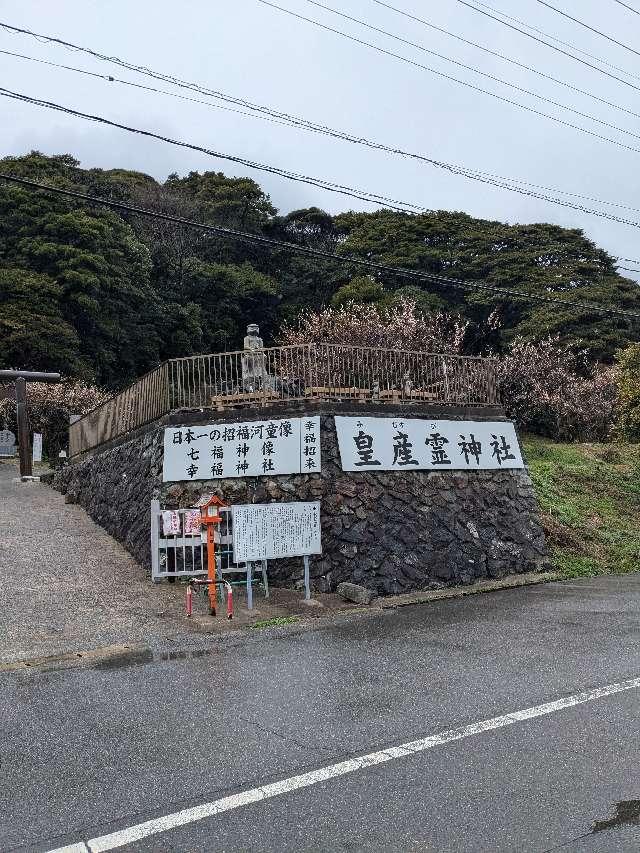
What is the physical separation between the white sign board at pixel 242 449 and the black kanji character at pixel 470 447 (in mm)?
3027

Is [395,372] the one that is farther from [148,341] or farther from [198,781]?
[148,341]

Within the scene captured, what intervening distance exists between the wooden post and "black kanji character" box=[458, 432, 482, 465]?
548 inches

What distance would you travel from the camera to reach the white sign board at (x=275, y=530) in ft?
32.1

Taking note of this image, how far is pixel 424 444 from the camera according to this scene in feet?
41.6

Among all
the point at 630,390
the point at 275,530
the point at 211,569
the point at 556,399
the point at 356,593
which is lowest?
the point at 356,593

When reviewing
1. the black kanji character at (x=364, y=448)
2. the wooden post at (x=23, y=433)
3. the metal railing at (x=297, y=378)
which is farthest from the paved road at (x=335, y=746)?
the wooden post at (x=23, y=433)

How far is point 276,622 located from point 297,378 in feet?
14.8

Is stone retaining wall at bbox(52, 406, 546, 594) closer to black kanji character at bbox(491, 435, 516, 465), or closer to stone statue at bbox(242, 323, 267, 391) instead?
black kanji character at bbox(491, 435, 516, 465)

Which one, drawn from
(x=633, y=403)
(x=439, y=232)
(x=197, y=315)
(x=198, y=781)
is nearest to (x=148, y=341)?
(x=197, y=315)

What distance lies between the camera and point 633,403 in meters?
21.8

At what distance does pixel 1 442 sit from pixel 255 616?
21469mm

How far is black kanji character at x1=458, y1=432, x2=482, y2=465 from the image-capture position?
517 inches

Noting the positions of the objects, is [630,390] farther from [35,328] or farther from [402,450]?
[35,328]

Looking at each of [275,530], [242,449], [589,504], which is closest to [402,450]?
[242,449]
